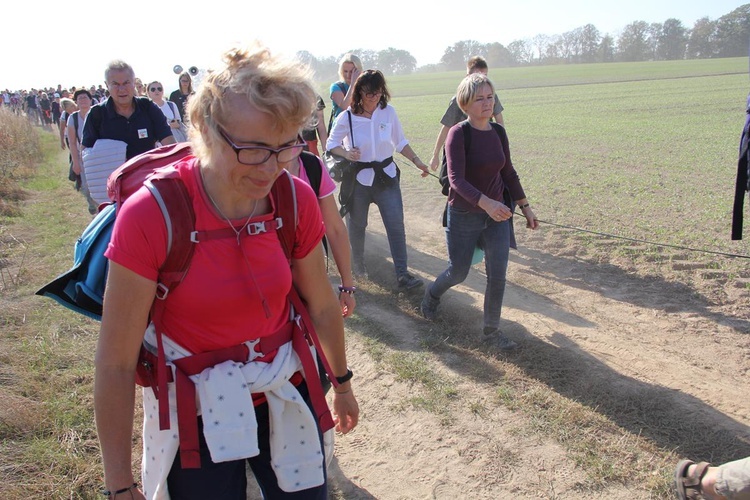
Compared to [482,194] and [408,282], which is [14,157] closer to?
[408,282]

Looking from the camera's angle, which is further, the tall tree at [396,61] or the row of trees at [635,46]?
the tall tree at [396,61]

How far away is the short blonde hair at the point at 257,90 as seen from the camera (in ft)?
5.15

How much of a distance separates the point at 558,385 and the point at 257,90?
10.8 feet

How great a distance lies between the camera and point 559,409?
3789mm

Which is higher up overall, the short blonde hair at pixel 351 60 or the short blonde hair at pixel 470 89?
the short blonde hair at pixel 351 60

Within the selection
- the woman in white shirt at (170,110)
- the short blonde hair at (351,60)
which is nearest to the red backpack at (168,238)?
the short blonde hair at (351,60)

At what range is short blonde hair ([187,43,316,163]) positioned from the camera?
5.15ft

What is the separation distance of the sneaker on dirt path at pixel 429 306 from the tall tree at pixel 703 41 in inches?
4061

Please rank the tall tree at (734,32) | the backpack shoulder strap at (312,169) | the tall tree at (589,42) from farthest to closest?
1. the tall tree at (589,42)
2. the tall tree at (734,32)
3. the backpack shoulder strap at (312,169)

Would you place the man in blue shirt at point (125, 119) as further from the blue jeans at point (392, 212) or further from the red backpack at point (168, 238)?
the red backpack at point (168, 238)

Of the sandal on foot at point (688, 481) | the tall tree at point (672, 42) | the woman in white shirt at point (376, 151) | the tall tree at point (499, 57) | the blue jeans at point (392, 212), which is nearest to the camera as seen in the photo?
the sandal on foot at point (688, 481)

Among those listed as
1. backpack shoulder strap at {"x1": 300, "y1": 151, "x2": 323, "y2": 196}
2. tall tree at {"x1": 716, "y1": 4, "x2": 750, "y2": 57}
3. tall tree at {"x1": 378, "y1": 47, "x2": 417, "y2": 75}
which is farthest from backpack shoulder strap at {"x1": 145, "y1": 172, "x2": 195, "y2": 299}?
tall tree at {"x1": 378, "y1": 47, "x2": 417, "y2": 75}

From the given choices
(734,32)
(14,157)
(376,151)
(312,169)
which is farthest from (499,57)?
(312,169)

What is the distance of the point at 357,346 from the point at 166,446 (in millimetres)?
3256
